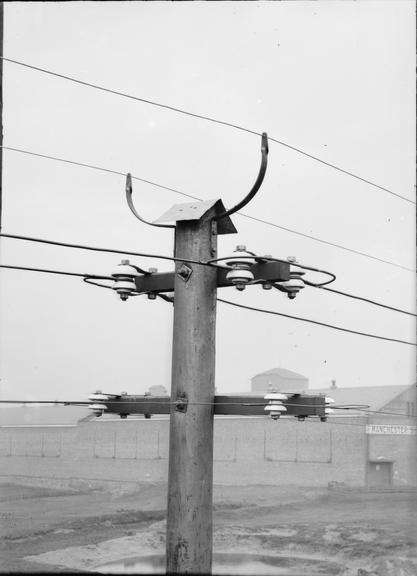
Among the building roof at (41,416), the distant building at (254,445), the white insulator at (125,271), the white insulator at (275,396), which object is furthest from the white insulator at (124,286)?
the building roof at (41,416)

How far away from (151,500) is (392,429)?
1909 centimetres

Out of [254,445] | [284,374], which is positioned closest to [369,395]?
[254,445]

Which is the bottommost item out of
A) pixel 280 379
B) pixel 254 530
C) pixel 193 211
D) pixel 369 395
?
pixel 254 530

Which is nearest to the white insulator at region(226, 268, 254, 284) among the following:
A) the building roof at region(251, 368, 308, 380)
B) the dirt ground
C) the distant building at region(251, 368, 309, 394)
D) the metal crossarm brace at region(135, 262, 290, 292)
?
the metal crossarm brace at region(135, 262, 290, 292)

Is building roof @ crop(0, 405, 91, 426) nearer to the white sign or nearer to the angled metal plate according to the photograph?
the white sign

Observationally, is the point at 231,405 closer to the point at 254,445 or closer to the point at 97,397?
the point at 97,397

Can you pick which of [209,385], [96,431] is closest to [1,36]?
[209,385]

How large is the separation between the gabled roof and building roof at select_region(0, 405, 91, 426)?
2124cm

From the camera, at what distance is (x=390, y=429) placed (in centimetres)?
4591

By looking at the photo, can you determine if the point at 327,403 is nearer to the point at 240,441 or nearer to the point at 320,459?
the point at 320,459

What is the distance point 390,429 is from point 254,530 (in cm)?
1102

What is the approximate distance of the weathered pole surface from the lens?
237 inches

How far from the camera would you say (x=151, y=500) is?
54.3m

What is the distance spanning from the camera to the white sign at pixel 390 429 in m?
45.5
